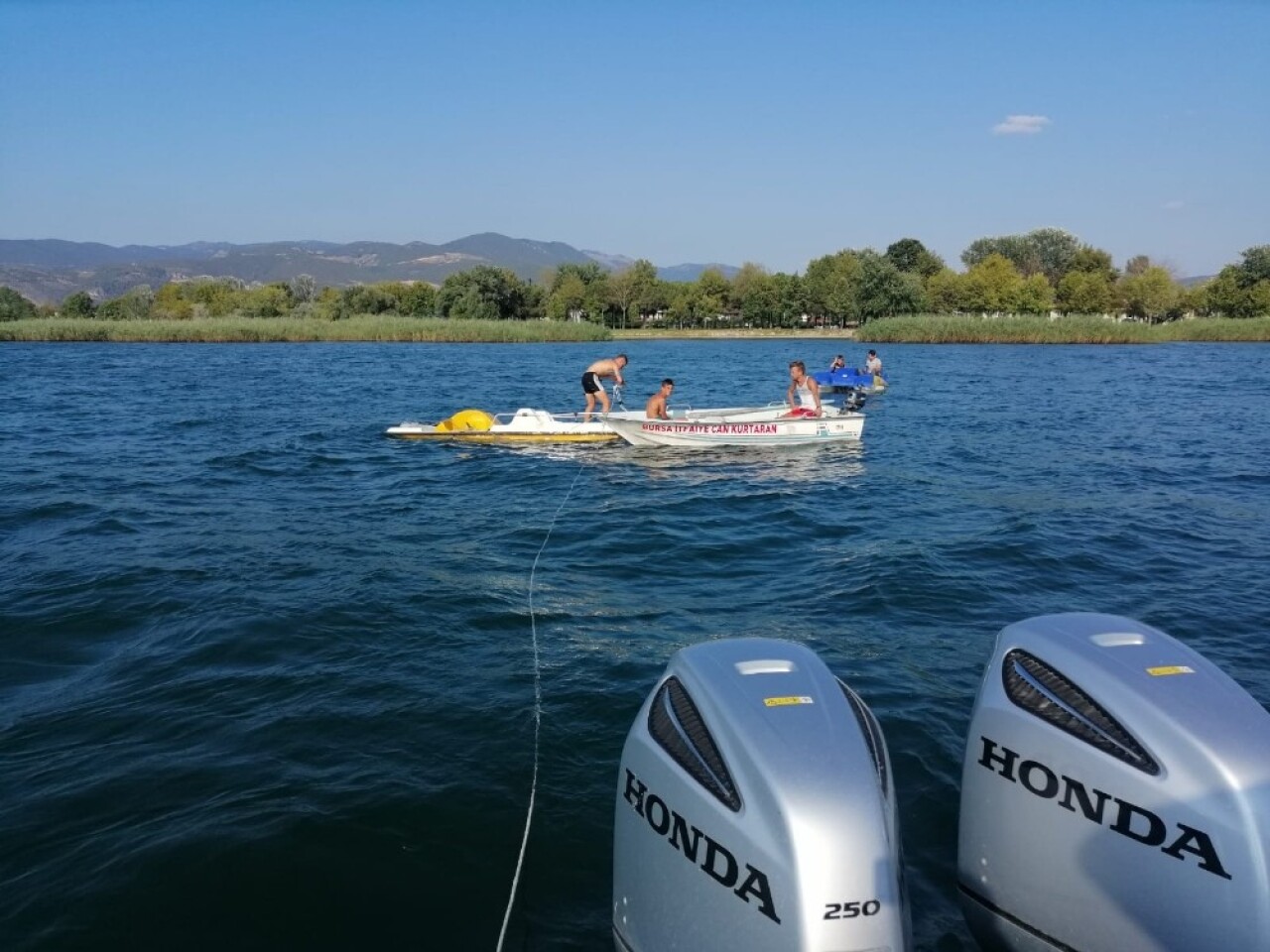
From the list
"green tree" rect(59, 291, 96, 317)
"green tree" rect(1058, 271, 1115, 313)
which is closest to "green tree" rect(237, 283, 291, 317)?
"green tree" rect(59, 291, 96, 317)

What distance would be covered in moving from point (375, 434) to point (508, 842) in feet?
56.8

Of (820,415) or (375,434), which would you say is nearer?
(820,415)

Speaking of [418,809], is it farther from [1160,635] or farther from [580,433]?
[580,433]

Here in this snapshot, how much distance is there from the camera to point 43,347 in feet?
187

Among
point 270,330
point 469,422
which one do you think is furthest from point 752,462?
point 270,330

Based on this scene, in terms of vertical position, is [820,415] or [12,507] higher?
[820,415]

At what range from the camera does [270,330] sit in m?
66.8

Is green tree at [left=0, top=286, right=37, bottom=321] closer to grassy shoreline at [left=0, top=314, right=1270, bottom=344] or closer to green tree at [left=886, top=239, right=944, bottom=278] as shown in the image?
grassy shoreline at [left=0, top=314, right=1270, bottom=344]

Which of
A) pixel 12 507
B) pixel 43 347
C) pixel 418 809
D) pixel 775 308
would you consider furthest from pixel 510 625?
pixel 775 308

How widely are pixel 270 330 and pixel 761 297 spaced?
6060cm

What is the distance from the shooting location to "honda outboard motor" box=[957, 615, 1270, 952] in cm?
279

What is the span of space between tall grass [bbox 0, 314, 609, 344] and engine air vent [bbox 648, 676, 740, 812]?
211 ft

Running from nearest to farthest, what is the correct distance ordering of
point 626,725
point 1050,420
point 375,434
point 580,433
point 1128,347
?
point 626,725, point 580,433, point 375,434, point 1050,420, point 1128,347

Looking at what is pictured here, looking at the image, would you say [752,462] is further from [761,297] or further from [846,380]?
[761,297]
